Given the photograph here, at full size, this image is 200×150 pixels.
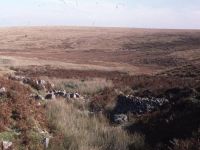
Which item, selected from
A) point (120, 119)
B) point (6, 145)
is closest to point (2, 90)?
point (120, 119)

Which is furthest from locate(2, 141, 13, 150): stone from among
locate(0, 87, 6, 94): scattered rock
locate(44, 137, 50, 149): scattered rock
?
locate(0, 87, 6, 94): scattered rock

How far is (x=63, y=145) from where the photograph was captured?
1094 cm

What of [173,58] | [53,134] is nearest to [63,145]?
[53,134]

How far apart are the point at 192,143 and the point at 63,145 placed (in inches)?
123

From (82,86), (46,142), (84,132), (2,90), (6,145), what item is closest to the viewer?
(6,145)

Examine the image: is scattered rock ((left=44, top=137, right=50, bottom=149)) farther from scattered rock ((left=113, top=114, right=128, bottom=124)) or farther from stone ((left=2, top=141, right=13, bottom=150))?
scattered rock ((left=113, top=114, right=128, bottom=124))

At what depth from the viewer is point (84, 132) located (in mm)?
12070

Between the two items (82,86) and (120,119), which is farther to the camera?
(82,86)

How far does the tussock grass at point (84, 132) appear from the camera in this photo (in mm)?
10934

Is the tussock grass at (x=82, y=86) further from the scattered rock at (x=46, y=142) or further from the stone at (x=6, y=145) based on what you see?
the stone at (x=6, y=145)

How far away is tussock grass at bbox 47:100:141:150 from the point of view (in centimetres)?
1093

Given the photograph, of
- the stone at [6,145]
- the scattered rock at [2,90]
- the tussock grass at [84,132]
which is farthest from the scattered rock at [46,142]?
the scattered rock at [2,90]

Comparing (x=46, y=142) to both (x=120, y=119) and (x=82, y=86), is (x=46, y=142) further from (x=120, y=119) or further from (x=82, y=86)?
(x=82, y=86)

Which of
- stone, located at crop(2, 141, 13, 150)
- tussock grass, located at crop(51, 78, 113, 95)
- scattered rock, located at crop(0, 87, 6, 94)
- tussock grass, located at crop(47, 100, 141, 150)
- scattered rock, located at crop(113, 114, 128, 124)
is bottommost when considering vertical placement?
tussock grass, located at crop(51, 78, 113, 95)
